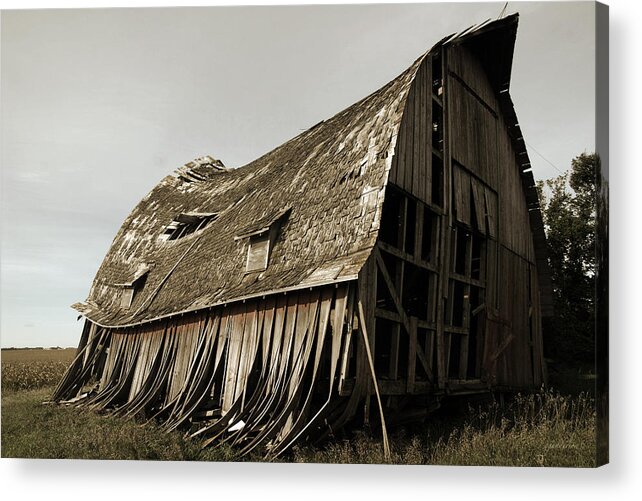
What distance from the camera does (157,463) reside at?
35.4ft

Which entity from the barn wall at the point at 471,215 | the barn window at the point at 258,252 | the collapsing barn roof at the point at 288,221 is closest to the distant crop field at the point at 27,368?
the collapsing barn roof at the point at 288,221

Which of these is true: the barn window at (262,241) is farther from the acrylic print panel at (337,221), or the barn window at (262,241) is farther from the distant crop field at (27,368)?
the distant crop field at (27,368)

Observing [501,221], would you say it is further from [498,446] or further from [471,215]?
[498,446]

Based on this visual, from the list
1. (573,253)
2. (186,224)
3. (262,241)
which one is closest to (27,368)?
(262,241)

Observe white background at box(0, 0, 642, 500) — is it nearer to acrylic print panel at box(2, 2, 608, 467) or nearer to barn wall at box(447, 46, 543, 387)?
acrylic print panel at box(2, 2, 608, 467)

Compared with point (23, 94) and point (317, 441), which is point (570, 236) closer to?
point (317, 441)

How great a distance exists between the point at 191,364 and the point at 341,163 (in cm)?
584

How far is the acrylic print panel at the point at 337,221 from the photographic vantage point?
11039 mm

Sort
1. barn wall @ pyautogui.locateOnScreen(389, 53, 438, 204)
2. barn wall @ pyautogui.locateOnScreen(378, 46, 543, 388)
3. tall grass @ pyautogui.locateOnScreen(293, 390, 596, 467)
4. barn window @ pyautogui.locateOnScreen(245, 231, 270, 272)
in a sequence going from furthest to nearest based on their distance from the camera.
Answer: barn window @ pyautogui.locateOnScreen(245, 231, 270, 272) < barn wall @ pyautogui.locateOnScreen(378, 46, 543, 388) < barn wall @ pyautogui.locateOnScreen(389, 53, 438, 204) < tall grass @ pyautogui.locateOnScreen(293, 390, 596, 467)

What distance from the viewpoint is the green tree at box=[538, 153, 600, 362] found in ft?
34.7

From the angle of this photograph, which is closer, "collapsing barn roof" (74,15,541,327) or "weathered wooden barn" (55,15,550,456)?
"weathered wooden barn" (55,15,550,456)

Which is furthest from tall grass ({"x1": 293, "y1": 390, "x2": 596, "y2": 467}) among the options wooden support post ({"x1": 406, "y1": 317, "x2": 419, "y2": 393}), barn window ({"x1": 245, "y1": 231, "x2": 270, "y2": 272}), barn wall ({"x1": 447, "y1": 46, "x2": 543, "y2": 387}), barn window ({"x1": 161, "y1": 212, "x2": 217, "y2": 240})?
barn window ({"x1": 161, "y1": 212, "x2": 217, "y2": 240})

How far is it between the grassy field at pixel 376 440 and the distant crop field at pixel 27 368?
3 centimetres

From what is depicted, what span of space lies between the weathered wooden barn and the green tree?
3.06 feet
